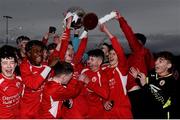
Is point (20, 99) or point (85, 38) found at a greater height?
point (85, 38)

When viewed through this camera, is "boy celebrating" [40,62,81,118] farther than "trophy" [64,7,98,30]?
No

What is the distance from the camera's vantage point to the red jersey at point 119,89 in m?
5.35

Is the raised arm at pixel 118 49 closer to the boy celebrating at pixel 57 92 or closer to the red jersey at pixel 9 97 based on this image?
the boy celebrating at pixel 57 92

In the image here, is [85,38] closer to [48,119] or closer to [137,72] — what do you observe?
[137,72]

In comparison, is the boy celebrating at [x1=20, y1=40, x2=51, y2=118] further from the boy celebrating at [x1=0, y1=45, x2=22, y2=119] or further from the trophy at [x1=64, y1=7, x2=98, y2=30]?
the trophy at [x1=64, y1=7, x2=98, y2=30]

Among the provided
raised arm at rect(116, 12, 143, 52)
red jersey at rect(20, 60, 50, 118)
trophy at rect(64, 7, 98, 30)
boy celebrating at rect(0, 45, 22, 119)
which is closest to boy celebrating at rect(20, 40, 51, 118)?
red jersey at rect(20, 60, 50, 118)

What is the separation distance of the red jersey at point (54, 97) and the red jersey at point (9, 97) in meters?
0.36

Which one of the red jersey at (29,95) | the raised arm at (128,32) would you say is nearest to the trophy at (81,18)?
the raised arm at (128,32)

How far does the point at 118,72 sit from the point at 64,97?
0.96 m

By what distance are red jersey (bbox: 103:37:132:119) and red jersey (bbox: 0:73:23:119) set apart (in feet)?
4.34

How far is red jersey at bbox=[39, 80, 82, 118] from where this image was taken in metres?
4.81

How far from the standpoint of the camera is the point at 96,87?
5379 millimetres

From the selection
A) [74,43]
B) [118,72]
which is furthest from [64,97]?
[74,43]

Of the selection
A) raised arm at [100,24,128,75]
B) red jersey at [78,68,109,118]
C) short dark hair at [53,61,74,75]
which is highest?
raised arm at [100,24,128,75]
